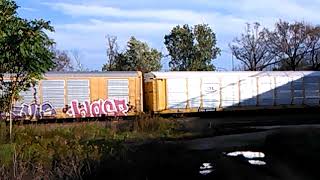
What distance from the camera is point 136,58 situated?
69188 millimetres

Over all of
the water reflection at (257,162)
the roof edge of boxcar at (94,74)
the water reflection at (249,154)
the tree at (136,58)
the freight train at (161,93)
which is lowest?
the water reflection at (249,154)

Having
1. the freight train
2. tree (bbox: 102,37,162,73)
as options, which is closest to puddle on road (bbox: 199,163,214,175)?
the freight train

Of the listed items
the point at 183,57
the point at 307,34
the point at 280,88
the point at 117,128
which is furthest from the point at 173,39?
the point at 117,128

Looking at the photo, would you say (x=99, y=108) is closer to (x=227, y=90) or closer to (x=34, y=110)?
(x=34, y=110)

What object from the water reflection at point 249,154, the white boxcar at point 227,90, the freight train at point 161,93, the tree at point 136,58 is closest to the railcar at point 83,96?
the freight train at point 161,93

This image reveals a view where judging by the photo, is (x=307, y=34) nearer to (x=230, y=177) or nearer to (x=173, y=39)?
(x=173, y=39)

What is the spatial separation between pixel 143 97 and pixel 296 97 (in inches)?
472

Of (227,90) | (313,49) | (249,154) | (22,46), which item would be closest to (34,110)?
(227,90)

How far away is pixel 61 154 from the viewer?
10.5 meters

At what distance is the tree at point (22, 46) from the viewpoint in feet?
30.7

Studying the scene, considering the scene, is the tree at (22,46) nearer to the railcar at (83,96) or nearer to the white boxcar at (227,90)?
the railcar at (83,96)

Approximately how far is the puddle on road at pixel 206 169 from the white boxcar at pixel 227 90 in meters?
23.3

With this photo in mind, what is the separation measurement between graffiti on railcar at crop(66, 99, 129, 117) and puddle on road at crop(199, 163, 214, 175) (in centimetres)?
2259

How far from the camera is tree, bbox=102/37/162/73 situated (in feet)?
225
